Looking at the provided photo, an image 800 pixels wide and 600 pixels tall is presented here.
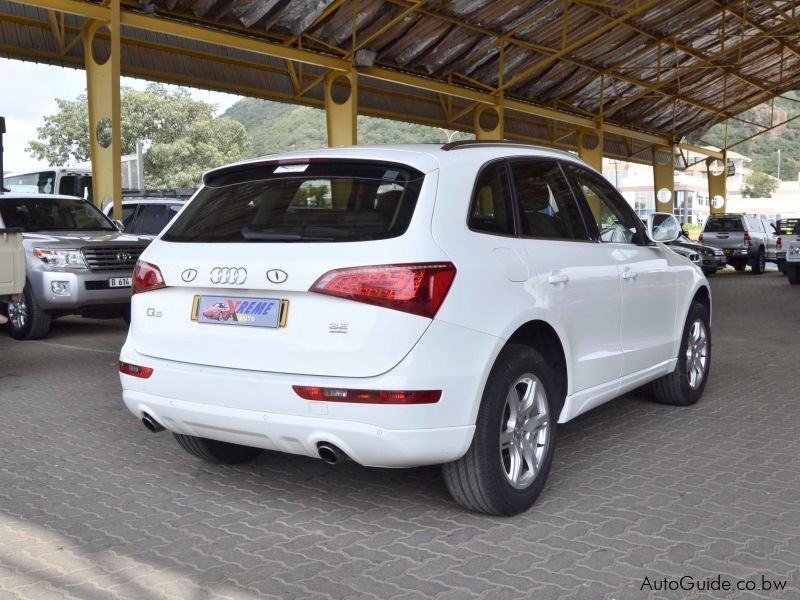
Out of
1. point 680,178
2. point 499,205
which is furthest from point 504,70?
point 680,178

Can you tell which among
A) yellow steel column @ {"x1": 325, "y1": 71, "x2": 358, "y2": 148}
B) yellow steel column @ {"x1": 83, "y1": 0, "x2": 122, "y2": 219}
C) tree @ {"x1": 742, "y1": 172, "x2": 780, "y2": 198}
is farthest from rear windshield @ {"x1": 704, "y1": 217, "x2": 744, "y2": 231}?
tree @ {"x1": 742, "y1": 172, "x2": 780, "y2": 198}

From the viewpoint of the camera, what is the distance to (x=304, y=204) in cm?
391

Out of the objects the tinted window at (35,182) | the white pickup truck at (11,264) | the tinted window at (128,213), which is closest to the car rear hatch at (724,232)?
the tinted window at (128,213)

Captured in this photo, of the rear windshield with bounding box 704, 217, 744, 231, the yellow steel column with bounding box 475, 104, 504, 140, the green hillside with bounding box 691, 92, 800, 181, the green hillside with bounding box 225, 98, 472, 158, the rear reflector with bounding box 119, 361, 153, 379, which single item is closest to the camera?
the rear reflector with bounding box 119, 361, 153, 379

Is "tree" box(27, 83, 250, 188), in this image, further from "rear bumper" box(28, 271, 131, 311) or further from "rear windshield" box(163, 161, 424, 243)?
"rear windshield" box(163, 161, 424, 243)

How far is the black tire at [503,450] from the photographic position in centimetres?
370

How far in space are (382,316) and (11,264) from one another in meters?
5.05

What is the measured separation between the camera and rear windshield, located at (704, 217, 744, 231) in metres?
26.6

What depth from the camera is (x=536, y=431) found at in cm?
412

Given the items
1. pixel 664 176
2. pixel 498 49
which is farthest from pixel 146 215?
pixel 664 176

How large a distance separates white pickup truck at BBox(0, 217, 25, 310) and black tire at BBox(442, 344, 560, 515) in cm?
498

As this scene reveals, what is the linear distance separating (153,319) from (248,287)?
0.63 metres

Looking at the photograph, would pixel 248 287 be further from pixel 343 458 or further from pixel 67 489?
pixel 67 489

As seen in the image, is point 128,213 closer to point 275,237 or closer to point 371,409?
point 275,237
